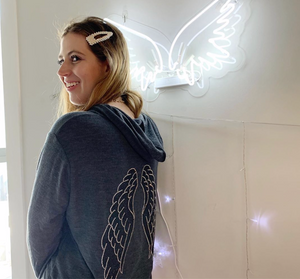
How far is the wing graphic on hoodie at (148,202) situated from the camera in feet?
2.40

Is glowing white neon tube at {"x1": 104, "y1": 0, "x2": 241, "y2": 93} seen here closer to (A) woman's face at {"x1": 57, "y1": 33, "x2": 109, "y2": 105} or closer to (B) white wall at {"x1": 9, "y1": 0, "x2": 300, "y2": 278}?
(B) white wall at {"x1": 9, "y1": 0, "x2": 300, "y2": 278}

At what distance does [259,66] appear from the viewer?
2.58 feet

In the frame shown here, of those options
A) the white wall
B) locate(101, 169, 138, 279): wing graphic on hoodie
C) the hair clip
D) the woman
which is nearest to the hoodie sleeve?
the woman

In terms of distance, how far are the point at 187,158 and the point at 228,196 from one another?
209mm

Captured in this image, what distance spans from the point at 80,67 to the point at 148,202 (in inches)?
19.1

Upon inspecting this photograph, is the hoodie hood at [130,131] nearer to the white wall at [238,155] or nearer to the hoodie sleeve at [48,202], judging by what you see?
the hoodie sleeve at [48,202]

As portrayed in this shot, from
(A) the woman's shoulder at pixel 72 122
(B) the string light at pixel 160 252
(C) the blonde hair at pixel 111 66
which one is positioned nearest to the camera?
(A) the woman's shoulder at pixel 72 122

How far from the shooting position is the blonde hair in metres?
0.72

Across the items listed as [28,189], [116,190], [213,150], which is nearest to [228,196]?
[213,150]

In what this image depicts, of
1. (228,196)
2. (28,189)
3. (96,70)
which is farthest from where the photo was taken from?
(28,189)

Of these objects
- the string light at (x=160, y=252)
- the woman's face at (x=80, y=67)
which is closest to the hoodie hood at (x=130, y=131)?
the woman's face at (x=80, y=67)

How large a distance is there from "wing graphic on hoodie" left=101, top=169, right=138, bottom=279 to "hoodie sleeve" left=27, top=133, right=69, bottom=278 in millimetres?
131

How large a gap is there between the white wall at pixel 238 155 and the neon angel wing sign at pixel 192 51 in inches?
1.4

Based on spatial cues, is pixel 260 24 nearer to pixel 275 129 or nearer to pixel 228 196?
pixel 275 129
